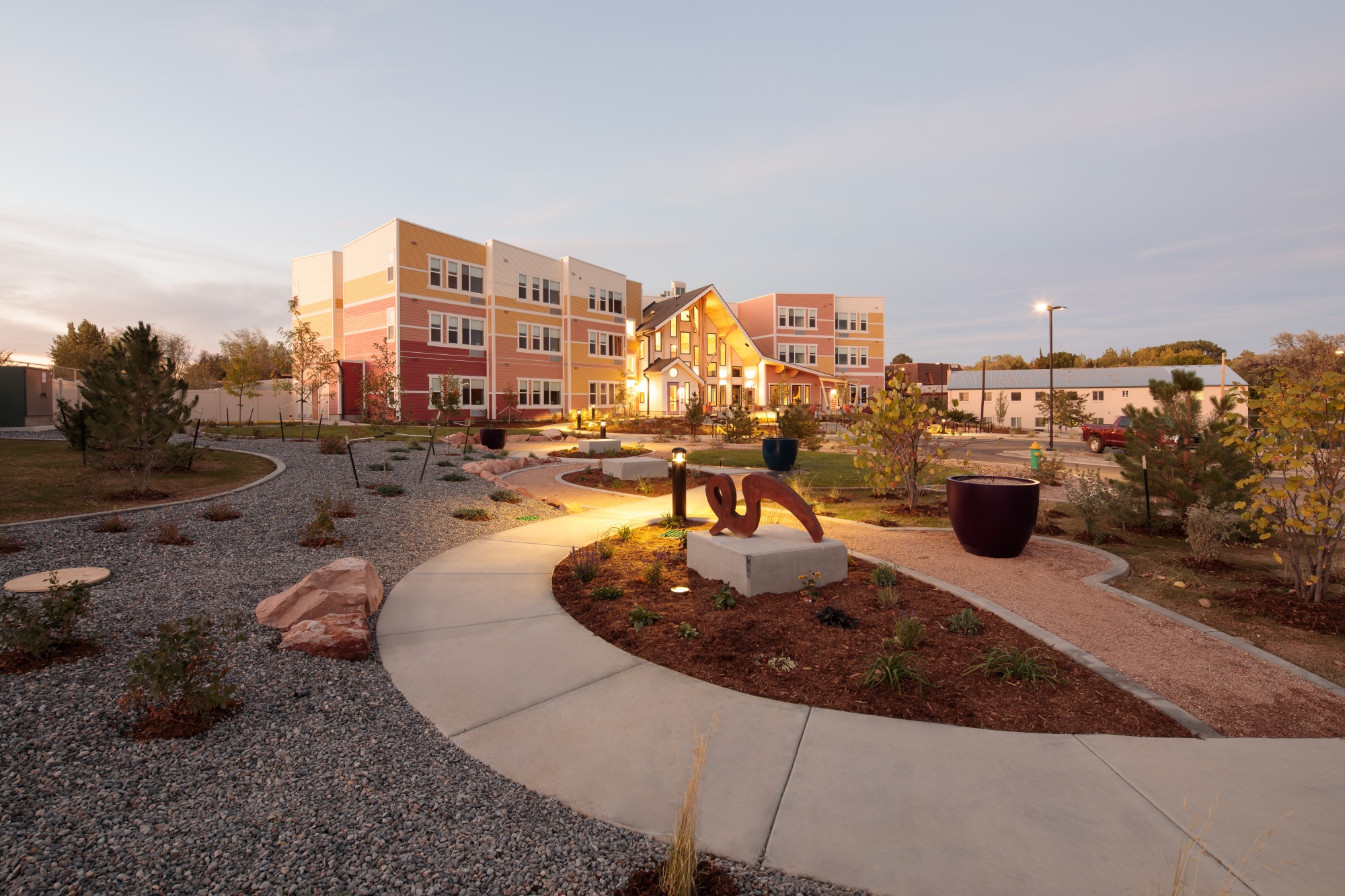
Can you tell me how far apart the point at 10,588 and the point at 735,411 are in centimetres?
2091

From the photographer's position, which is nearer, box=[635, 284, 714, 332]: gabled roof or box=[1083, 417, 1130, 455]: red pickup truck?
box=[1083, 417, 1130, 455]: red pickup truck

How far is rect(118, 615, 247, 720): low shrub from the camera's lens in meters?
3.67

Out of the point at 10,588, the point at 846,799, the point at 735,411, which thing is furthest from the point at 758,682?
the point at 735,411

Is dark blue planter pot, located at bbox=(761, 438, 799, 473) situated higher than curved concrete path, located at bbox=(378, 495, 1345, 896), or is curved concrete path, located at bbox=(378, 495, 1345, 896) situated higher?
dark blue planter pot, located at bbox=(761, 438, 799, 473)

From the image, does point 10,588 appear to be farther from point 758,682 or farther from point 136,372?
point 758,682

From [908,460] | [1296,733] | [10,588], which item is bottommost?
[1296,733]

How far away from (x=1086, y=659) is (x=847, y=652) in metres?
1.86

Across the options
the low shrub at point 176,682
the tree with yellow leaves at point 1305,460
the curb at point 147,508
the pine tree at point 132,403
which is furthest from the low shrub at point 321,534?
the tree with yellow leaves at point 1305,460

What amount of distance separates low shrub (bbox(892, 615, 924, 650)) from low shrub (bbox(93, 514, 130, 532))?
10.0m

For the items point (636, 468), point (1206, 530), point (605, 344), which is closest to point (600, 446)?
point (636, 468)

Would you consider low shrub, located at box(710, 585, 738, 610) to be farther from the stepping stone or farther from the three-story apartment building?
the three-story apartment building

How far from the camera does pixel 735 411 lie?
80.1 ft

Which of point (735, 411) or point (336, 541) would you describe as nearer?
point (336, 541)

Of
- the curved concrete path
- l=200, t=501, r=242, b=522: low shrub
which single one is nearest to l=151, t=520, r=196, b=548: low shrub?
l=200, t=501, r=242, b=522: low shrub
